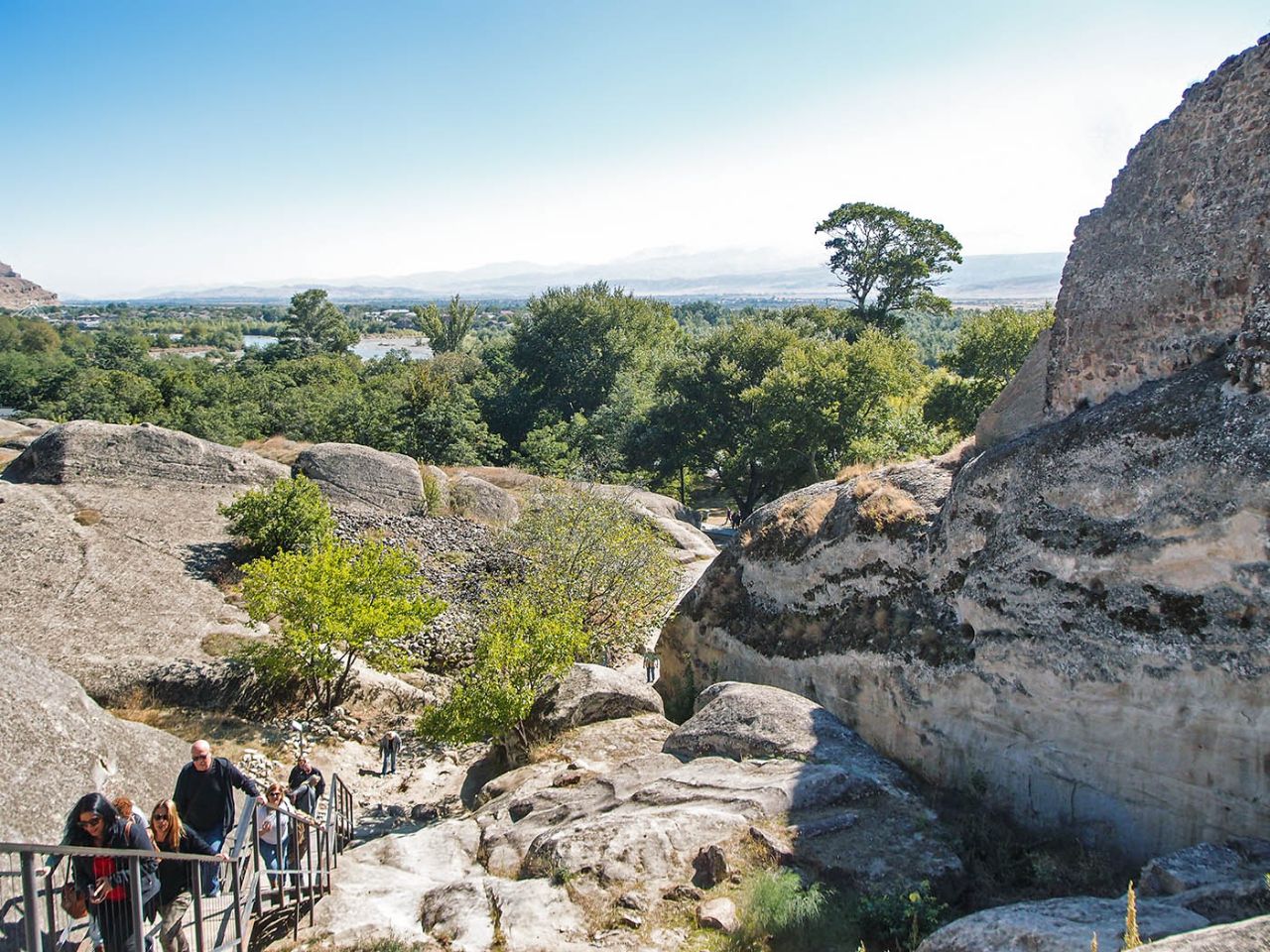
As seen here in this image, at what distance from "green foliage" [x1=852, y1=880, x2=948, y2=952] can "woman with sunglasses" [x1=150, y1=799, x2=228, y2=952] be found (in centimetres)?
569

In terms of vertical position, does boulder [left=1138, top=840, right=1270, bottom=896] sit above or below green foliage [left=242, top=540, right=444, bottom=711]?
above

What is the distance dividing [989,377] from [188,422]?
125ft

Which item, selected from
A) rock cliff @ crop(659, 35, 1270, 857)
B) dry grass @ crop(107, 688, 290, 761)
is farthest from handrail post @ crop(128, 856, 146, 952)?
dry grass @ crop(107, 688, 290, 761)

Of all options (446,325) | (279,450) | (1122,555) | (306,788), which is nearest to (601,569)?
(306,788)

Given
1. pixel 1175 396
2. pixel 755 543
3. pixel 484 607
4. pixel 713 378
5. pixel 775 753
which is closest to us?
pixel 1175 396

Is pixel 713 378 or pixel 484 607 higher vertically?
pixel 713 378

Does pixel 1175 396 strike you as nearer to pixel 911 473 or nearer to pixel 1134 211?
pixel 1134 211

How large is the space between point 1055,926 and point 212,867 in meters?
6.90

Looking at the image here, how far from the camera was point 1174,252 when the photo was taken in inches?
393

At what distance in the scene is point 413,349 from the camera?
133000 mm

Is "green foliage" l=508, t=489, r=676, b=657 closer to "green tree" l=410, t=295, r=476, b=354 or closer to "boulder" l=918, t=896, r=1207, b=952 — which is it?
"boulder" l=918, t=896, r=1207, b=952

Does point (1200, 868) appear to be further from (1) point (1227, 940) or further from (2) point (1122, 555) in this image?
(1) point (1227, 940)

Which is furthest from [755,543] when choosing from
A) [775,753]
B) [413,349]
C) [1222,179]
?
[413,349]

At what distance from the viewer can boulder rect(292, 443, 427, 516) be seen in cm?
2827
